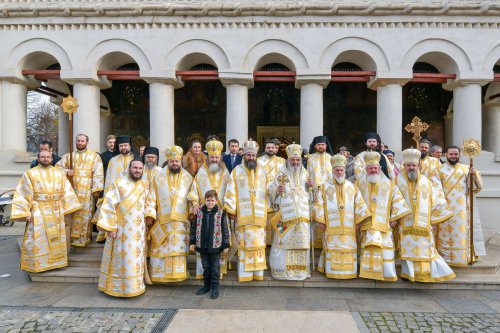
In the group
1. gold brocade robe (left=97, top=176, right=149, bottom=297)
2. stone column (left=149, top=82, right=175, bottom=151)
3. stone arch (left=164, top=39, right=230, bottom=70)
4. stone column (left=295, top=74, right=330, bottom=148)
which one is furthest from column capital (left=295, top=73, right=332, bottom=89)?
gold brocade robe (left=97, top=176, right=149, bottom=297)

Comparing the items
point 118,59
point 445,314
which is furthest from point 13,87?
point 445,314

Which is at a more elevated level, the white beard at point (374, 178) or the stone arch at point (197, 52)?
the stone arch at point (197, 52)

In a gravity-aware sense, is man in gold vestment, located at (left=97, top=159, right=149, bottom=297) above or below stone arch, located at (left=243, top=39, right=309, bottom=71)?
below

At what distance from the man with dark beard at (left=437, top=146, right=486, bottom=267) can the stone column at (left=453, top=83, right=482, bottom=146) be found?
18.7 ft

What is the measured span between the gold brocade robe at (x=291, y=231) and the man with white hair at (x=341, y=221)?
306 millimetres

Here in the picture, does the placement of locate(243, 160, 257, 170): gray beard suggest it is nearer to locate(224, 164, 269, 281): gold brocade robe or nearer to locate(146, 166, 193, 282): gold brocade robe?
locate(224, 164, 269, 281): gold brocade robe

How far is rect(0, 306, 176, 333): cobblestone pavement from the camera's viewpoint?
13.9ft

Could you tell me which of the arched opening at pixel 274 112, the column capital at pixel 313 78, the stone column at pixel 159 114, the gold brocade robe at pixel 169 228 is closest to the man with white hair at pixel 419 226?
the gold brocade robe at pixel 169 228

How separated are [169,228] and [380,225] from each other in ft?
11.2

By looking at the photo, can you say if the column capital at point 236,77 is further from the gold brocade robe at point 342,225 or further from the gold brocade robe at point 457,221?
the gold brocade robe at point 457,221

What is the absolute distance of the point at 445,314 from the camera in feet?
15.2

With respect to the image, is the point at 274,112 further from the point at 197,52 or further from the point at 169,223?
the point at 169,223

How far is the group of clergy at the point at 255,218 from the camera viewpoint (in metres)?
5.18

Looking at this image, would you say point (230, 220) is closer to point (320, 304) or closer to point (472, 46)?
point (320, 304)
